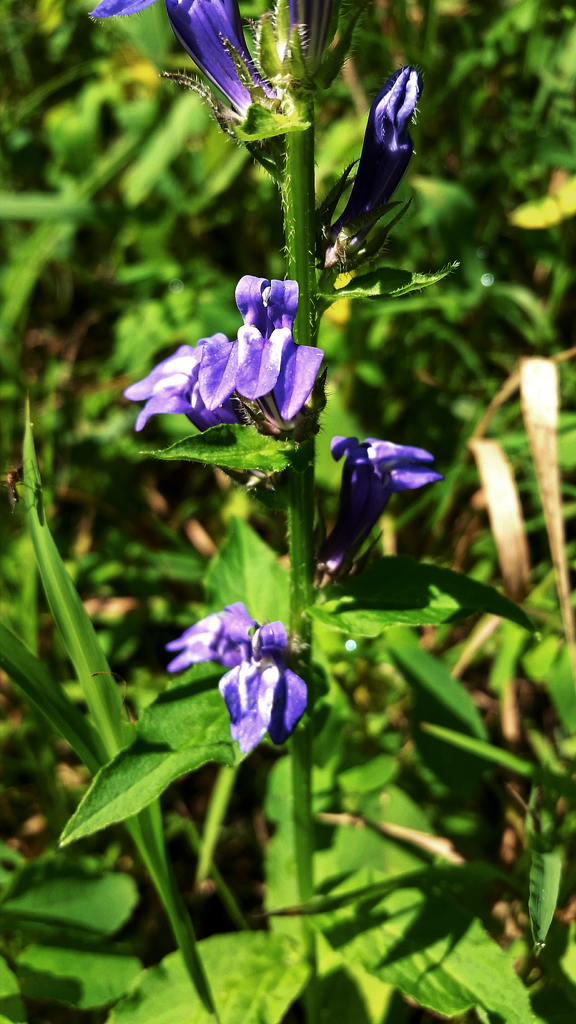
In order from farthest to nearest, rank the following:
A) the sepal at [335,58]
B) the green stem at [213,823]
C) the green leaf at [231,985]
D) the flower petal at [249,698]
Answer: the green stem at [213,823]
the green leaf at [231,985]
the flower petal at [249,698]
the sepal at [335,58]

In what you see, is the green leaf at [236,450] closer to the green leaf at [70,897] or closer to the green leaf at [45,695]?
the green leaf at [45,695]

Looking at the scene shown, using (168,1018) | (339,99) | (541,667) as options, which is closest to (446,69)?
(339,99)

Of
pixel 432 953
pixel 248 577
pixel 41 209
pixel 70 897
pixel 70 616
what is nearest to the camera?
pixel 70 616

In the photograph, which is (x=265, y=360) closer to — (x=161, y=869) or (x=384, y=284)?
(x=384, y=284)

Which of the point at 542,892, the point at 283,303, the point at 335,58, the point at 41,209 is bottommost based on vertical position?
the point at 542,892

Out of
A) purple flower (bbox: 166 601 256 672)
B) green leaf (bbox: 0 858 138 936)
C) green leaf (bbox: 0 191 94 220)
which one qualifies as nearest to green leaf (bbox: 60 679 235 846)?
purple flower (bbox: 166 601 256 672)

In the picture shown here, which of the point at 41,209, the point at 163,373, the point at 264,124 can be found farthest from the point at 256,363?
the point at 41,209

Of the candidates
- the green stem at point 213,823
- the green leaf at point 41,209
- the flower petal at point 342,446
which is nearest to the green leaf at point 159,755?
the flower petal at point 342,446
